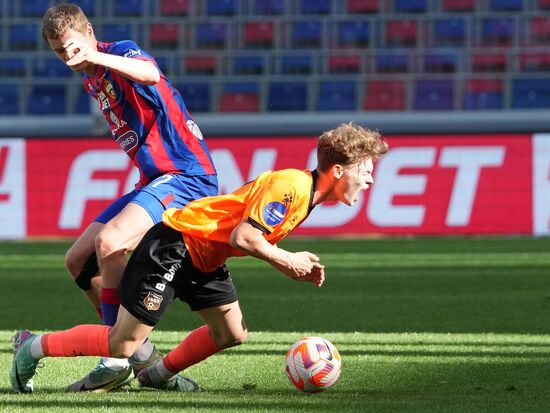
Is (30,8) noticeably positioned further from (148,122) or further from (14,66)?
(148,122)

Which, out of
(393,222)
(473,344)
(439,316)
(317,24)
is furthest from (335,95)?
(473,344)

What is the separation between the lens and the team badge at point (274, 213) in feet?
A: 17.3

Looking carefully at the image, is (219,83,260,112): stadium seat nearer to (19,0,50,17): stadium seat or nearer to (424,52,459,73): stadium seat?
(424,52,459,73): stadium seat

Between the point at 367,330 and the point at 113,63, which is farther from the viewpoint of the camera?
the point at 367,330

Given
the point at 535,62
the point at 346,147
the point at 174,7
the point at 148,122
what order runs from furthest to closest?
the point at 174,7 < the point at 535,62 < the point at 148,122 < the point at 346,147

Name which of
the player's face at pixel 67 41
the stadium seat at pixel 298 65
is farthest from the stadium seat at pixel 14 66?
the player's face at pixel 67 41

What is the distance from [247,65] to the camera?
21.9 meters

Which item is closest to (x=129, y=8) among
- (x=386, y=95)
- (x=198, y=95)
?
(x=198, y=95)

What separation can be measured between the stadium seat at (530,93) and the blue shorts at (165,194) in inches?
576

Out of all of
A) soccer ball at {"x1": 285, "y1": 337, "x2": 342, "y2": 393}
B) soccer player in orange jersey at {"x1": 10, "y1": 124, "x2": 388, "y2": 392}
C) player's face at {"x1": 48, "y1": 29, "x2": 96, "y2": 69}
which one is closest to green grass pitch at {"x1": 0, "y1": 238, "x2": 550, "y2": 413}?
soccer ball at {"x1": 285, "y1": 337, "x2": 342, "y2": 393}

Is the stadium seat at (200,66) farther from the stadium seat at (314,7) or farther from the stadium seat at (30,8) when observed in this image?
the stadium seat at (30,8)

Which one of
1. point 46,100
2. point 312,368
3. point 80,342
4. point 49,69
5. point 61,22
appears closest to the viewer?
point 80,342

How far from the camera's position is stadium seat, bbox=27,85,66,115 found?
70.4ft

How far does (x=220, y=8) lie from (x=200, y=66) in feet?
4.93
